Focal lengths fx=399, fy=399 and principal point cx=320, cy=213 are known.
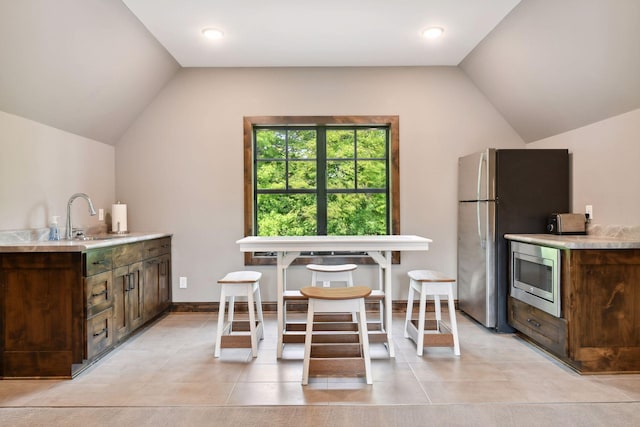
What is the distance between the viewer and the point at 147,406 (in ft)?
7.68

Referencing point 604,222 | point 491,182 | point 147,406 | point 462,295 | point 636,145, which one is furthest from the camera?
point 462,295

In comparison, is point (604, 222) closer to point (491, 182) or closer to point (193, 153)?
point (491, 182)

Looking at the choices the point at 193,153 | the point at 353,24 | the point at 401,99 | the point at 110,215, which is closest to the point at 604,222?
the point at 401,99

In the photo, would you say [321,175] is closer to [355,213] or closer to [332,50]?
[355,213]

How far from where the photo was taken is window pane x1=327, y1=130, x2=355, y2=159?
455cm

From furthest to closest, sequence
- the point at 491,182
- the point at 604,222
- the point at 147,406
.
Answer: the point at 491,182, the point at 604,222, the point at 147,406

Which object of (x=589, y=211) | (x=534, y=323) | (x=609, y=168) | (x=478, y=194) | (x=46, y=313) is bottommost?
(x=534, y=323)

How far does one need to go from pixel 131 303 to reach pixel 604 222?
4.03 meters

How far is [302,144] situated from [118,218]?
2089 millimetres

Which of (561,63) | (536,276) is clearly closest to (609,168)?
(561,63)

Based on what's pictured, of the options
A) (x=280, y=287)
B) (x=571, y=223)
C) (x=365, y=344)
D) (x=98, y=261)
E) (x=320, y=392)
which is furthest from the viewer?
(x=571, y=223)

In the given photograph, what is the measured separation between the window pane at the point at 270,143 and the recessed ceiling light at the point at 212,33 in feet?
3.82

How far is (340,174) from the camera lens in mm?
4555

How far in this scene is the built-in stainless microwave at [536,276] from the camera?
9.53 ft
